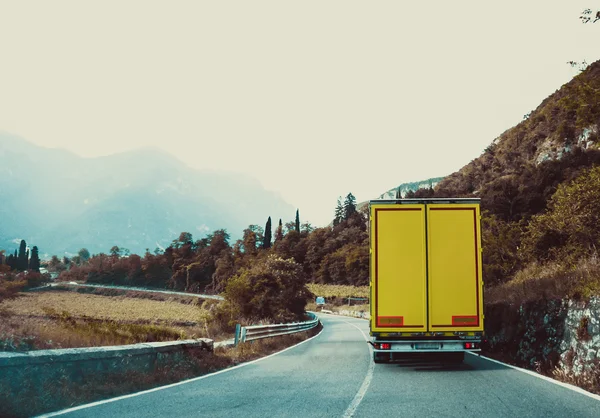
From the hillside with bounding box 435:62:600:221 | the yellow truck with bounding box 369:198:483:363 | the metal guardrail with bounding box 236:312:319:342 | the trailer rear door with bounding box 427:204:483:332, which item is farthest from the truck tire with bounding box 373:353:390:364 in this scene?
the hillside with bounding box 435:62:600:221

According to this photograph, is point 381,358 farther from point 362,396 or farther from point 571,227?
point 571,227

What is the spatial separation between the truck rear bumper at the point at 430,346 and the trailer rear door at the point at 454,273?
305mm

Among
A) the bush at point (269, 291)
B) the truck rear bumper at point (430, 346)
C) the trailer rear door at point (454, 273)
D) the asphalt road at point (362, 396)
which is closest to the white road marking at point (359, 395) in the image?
the asphalt road at point (362, 396)

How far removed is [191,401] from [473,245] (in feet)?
22.9

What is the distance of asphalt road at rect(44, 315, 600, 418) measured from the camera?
20.6 feet

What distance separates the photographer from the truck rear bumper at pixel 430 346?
428 inches

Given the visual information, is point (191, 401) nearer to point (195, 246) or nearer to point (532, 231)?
point (532, 231)

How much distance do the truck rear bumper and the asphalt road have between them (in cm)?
45

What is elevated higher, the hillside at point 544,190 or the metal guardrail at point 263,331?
the hillside at point 544,190

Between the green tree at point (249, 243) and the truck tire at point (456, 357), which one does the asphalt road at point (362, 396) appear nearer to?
the truck tire at point (456, 357)

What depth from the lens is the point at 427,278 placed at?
35.9 feet

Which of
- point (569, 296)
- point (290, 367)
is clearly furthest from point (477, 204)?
point (290, 367)

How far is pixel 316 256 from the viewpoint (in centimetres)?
12081

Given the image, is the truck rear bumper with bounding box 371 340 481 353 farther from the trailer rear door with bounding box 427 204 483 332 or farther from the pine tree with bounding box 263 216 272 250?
the pine tree with bounding box 263 216 272 250
